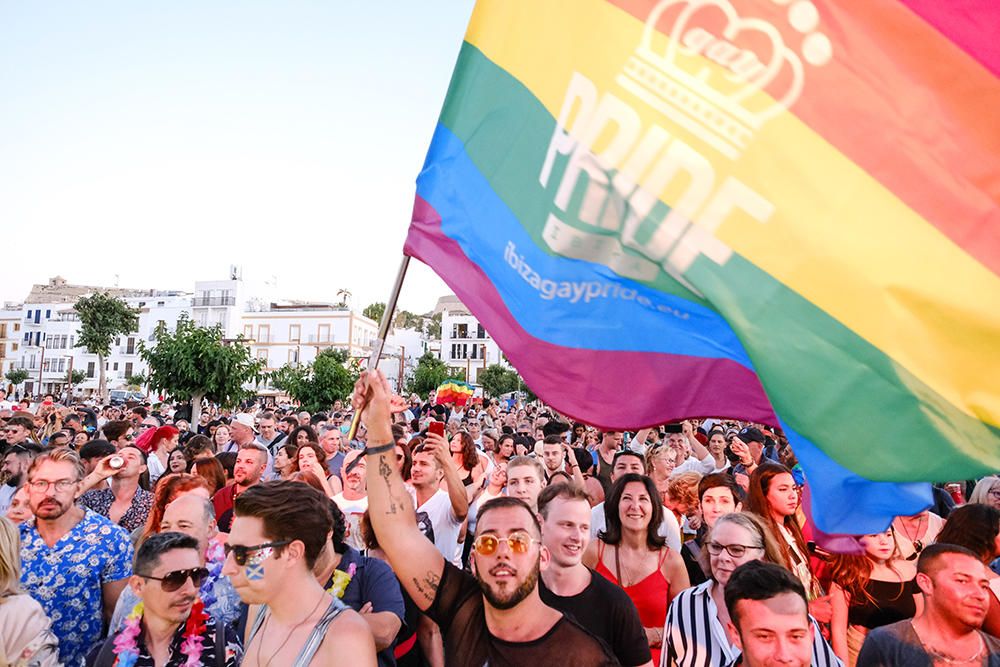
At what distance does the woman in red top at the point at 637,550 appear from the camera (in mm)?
4754

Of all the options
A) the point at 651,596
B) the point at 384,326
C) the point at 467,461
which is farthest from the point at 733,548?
the point at 467,461

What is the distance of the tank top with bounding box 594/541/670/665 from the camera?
4.62 m

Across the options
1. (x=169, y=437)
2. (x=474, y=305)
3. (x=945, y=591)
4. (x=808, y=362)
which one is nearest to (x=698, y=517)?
(x=945, y=591)

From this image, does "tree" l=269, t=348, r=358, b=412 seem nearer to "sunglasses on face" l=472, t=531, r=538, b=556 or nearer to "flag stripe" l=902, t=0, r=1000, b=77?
"sunglasses on face" l=472, t=531, r=538, b=556

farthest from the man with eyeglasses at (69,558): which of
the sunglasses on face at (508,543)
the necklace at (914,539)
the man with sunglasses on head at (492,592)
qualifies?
the necklace at (914,539)

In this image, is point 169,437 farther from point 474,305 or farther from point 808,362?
point 808,362

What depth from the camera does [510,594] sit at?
9.43 ft

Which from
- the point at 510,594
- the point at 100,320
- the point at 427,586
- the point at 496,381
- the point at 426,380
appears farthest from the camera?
the point at 496,381

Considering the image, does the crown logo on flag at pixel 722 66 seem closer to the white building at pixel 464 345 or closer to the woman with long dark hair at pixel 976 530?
the woman with long dark hair at pixel 976 530

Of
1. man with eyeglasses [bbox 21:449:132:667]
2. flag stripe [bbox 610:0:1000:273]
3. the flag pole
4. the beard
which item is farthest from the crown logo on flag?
man with eyeglasses [bbox 21:449:132:667]

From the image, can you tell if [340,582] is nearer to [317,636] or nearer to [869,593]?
[317,636]

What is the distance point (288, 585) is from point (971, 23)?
10.1 feet

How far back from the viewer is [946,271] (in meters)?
2.50

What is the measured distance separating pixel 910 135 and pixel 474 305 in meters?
1.90
